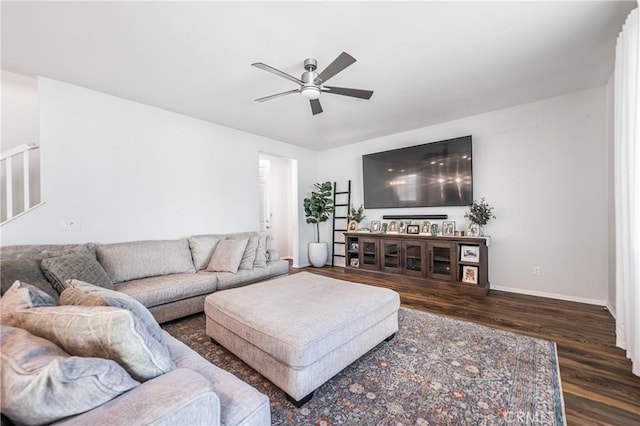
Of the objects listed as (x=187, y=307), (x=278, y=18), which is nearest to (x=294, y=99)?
(x=278, y=18)

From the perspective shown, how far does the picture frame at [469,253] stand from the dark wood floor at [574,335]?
50 centimetres

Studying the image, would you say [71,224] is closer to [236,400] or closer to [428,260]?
[236,400]

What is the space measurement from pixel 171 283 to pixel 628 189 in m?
3.95

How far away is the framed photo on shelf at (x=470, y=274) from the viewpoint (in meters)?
3.60

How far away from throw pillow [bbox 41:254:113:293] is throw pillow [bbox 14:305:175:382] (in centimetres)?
155

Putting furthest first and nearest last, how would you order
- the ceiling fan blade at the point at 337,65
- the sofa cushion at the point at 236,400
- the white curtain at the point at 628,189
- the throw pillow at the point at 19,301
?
1. the ceiling fan blade at the point at 337,65
2. the white curtain at the point at 628,189
3. the throw pillow at the point at 19,301
4. the sofa cushion at the point at 236,400

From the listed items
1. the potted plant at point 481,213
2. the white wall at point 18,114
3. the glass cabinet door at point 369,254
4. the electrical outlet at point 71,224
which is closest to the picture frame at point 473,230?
the potted plant at point 481,213

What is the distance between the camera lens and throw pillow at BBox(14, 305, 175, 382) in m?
0.82

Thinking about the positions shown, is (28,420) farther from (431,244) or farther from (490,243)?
(490,243)

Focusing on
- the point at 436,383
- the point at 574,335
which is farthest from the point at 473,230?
the point at 436,383

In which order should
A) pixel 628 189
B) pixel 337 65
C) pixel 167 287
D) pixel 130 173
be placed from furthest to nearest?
pixel 130 173 < pixel 167 287 < pixel 337 65 < pixel 628 189

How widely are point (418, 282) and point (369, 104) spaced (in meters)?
2.71

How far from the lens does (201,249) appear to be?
3.51 metres

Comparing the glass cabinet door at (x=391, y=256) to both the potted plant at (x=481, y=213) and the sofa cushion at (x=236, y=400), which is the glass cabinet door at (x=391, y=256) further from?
the sofa cushion at (x=236, y=400)
